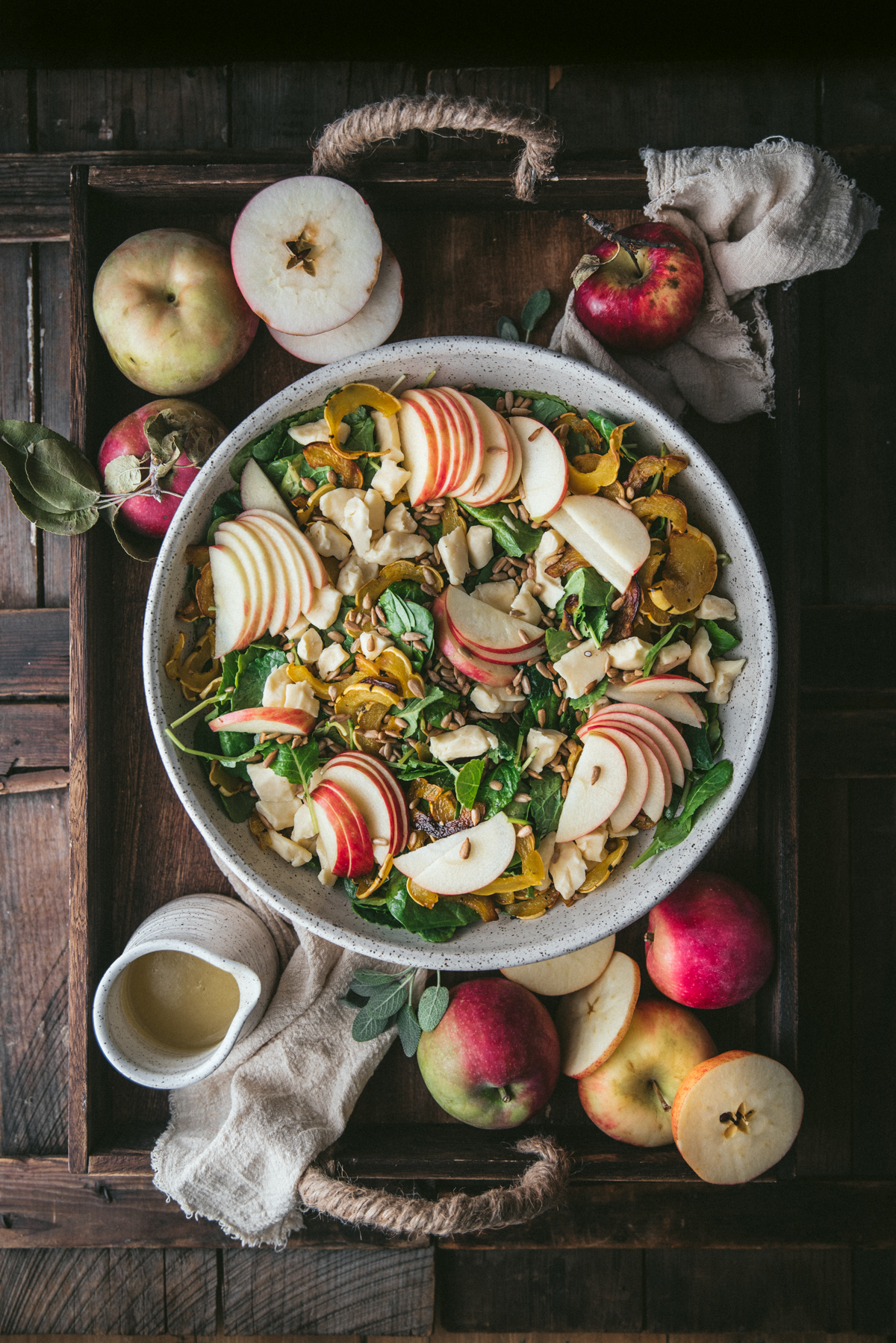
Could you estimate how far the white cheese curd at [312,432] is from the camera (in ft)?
4.18

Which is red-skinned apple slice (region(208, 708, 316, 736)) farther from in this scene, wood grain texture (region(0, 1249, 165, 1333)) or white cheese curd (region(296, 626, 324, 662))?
wood grain texture (region(0, 1249, 165, 1333))

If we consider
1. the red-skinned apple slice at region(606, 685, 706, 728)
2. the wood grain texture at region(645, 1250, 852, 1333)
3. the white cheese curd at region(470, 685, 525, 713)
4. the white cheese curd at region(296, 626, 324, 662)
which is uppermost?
the white cheese curd at region(296, 626, 324, 662)

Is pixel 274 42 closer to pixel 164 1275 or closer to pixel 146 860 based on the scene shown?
pixel 146 860

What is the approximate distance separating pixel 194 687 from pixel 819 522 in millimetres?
1132

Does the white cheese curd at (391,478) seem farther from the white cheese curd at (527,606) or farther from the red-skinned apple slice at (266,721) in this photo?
the red-skinned apple slice at (266,721)

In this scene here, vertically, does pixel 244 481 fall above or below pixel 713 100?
below

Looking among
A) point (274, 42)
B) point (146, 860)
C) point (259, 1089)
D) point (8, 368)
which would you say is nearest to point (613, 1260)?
point (259, 1089)

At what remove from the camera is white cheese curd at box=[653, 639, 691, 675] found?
50.3 inches

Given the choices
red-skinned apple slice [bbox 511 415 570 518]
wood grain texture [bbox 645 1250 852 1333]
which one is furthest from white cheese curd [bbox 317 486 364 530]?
wood grain texture [bbox 645 1250 852 1333]

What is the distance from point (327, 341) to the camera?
4.55ft

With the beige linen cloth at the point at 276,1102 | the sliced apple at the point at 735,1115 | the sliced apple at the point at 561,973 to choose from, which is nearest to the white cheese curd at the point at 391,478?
the beige linen cloth at the point at 276,1102

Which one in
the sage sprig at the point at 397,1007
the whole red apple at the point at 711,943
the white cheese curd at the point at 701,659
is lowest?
the sage sprig at the point at 397,1007

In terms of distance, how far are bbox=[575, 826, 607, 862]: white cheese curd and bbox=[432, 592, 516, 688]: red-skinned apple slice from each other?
10.0 inches

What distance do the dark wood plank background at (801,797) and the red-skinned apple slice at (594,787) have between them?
509mm
